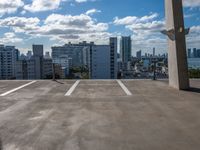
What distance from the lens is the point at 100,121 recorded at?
18.4 ft

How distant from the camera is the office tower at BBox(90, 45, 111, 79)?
5872 centimetres

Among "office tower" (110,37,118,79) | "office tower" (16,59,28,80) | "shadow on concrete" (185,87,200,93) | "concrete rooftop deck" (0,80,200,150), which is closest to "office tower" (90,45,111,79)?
"office tower" (110,37,118,79)

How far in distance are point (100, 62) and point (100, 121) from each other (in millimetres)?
58210

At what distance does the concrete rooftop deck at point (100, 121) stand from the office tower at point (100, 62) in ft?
153

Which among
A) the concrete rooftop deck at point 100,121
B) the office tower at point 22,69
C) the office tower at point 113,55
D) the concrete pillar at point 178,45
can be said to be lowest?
the office tower at point 22,69

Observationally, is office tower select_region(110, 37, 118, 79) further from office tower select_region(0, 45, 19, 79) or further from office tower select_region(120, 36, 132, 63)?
office tower select_region(120, 36, 132, 63)

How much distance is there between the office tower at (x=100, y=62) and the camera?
5872 centimetres

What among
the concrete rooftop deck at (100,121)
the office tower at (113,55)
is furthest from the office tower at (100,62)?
the concrete rooftop deck at (100,121)

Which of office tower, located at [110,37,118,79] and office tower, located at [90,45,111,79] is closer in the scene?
office tower, located at [90,45,111,79]

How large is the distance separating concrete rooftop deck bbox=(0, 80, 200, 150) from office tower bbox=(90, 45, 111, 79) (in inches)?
1836

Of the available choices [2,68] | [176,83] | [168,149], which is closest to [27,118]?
[168,149]

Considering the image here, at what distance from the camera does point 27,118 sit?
5.89 meters

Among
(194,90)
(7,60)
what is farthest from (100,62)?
(194,90)

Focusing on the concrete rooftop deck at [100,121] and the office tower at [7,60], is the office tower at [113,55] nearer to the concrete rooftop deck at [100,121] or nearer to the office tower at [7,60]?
the office tower at [7,60]
